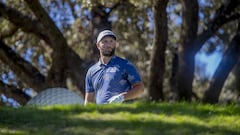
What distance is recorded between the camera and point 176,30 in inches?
683

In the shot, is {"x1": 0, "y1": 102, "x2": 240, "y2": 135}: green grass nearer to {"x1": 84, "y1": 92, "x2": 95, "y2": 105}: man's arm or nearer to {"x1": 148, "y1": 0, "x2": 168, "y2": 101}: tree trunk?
{"x1": 84, "y1": 92, "x2": 95, "y2": 105}: man's arm

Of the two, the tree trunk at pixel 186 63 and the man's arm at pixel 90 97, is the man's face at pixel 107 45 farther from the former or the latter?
the tree trunk at pixel 186 63

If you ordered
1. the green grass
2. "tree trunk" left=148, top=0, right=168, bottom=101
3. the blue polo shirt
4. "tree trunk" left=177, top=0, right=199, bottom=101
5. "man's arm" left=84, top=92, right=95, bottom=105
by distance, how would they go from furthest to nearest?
"tree trunk" left=177, top=0, right=199, bottom=101, "tree trunk" left=148, top=0, right=168, bottom=101, "man's arm" left=84, top=92, right=95, bottom=105, the blue polo shirt, the green grass

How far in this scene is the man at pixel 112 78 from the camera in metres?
6.52

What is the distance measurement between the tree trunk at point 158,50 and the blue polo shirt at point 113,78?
3.55m

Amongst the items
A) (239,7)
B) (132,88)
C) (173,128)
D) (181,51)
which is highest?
(239,7)

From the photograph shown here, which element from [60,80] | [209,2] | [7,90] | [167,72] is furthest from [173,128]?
[167,72]

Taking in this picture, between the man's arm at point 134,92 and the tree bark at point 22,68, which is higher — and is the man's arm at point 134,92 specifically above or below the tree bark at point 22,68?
below

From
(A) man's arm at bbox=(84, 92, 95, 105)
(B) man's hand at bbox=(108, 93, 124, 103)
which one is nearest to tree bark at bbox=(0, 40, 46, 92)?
(A) man's arm at bbox=(84, 92, 95, 105)

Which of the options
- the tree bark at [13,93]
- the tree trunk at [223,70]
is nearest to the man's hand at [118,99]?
the tree trunk at [223,70]

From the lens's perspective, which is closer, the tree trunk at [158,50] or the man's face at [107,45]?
the man's face at [107,45]

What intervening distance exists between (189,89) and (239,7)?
9.15 ft

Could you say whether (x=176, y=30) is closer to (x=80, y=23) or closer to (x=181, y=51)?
(x=80, y=23)

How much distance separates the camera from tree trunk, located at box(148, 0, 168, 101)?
407 inches
